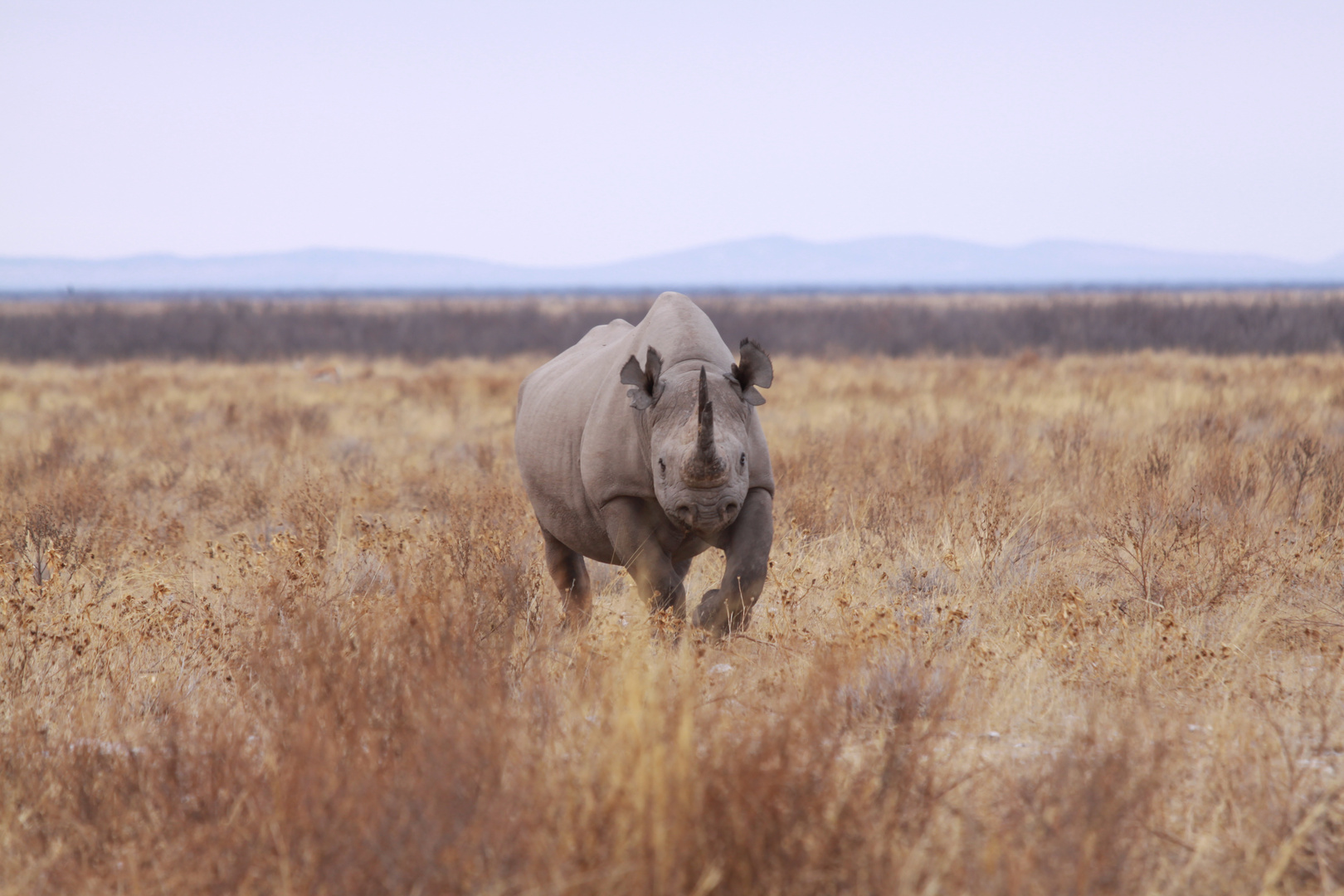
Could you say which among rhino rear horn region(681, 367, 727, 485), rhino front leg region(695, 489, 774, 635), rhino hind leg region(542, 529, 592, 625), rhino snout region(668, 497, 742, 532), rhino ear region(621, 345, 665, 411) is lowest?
rhino hind leg region(542, 529, 592, 625)

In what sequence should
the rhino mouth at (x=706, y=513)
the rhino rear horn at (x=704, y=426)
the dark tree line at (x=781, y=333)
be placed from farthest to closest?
the dark tree line at (x=781, y=333)
the rhino mouth at (x=706, y=513)
the rhino rear horn at (x=704, y=426)

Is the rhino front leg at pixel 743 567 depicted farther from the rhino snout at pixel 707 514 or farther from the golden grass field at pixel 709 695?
the rhino snout at pixel 707 514

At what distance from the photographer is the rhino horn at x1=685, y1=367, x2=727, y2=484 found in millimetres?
3663

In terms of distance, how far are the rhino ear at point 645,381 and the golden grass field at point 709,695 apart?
3.05 feet

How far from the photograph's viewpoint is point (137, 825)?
275cm

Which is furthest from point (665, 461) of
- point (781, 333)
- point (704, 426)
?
point (781, 333)

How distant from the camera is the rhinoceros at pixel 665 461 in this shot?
3.93 m

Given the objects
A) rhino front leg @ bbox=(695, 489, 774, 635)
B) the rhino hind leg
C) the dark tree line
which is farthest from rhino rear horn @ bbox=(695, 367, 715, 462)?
the dark tree line

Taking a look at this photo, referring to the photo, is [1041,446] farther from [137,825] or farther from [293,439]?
[137,825]

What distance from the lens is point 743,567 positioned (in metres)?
4.33

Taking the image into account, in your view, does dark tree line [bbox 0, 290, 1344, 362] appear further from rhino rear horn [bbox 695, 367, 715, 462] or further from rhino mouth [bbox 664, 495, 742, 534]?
rhino rear horn [bbox 695, 367, 715, 462]

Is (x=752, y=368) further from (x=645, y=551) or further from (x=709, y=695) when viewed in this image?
(x=709, y=695)

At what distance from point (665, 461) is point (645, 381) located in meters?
0.38

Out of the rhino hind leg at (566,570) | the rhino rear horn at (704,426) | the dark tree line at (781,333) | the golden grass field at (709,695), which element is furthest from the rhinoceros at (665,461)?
the dark tree line at (781,333)
